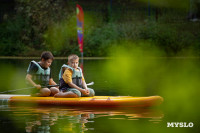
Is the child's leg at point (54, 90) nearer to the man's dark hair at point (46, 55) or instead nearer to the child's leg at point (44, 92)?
the child's leg at point (44, 92)

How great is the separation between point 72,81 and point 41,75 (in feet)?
1.92

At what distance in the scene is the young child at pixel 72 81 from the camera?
940cm

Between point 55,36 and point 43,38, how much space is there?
2.98 feet

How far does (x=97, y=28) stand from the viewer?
26.8 meters

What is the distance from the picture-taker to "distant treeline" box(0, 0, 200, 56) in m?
25.8

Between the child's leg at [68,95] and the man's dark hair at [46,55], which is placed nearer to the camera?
the man's dark hair at [46,55]

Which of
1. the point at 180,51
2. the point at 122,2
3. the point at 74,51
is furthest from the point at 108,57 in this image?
the point at 122,2

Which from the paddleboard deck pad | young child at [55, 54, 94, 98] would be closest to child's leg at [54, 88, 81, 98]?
young child at [55, 54, 94, 98]

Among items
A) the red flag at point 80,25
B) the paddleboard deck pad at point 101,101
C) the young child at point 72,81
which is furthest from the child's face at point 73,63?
the red flag at point 80,25

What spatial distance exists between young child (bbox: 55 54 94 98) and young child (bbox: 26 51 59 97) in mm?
254

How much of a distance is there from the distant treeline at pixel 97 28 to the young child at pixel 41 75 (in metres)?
15.9

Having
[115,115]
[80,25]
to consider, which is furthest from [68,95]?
[80,25]

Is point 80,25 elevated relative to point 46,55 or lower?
elevated

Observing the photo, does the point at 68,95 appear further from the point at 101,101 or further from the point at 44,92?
the point at 101,101
